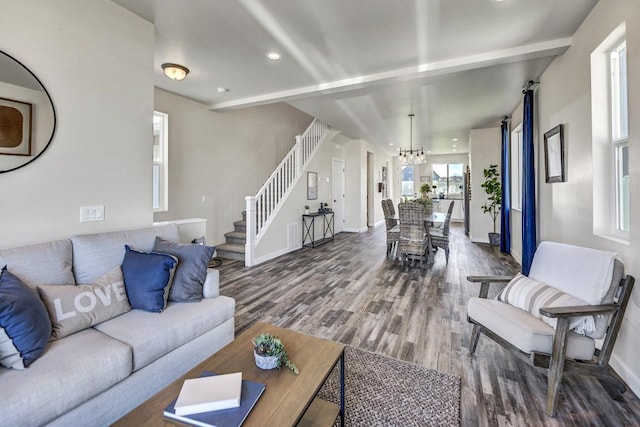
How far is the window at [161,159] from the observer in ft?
15.8

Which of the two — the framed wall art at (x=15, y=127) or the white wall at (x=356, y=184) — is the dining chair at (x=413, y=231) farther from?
the framed wall art at (x=15, y=127)

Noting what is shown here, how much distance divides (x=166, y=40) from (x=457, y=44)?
3.25 m

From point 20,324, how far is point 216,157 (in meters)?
4.73

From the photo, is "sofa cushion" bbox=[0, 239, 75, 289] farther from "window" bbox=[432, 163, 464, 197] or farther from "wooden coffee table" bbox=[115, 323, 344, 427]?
"window" bbox=[432, 163, 464, 197]

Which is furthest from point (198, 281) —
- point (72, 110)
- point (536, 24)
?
point (536, 24)

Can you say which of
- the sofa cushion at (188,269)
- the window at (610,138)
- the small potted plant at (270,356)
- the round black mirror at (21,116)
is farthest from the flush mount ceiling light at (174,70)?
the window at (610,138)

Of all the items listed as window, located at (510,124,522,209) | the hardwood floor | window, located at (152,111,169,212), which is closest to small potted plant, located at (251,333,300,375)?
the hardwood floor

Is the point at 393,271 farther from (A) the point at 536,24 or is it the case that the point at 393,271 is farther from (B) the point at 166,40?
(B) the point at 166,40

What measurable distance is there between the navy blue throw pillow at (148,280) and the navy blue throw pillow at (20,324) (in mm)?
503

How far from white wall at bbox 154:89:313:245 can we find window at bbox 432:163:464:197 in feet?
28.0

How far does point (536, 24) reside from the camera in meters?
2.90

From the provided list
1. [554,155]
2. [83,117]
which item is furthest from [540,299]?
[83,117]

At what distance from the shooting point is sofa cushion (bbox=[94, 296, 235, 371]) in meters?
1.69

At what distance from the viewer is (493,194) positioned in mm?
Result: 6887
